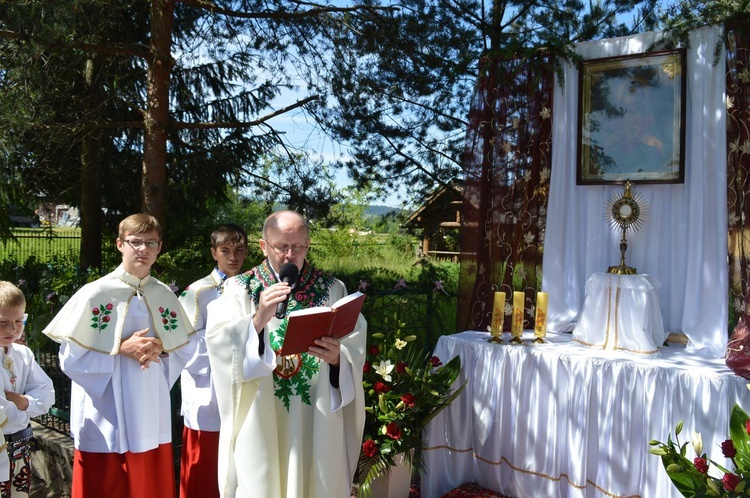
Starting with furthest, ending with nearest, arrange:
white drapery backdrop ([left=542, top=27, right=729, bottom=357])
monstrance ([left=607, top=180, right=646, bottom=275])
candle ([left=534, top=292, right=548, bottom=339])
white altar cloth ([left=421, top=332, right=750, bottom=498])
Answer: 1. monstrance ([left=607, top=180, right=646, bottom=275])
2. candle ([left=534, top=292, right=548, bottom=339])
3. white drapery backdrop ([left=542, top=27, right=729, bottom=357])
4. white altar cloth ([left=421, top=332, right=750, bottom=498])

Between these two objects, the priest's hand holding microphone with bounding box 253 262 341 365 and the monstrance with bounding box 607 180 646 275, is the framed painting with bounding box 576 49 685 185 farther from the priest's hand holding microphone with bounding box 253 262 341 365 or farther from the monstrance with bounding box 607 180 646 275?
the priest's hand holding microphone with bounding box 253 262 341 365

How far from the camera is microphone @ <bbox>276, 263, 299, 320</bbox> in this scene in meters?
2.84

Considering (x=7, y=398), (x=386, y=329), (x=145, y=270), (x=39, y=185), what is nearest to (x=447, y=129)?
(x=386, y=329)

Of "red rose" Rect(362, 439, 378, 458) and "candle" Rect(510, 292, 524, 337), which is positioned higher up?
"candle" Rect(510, 292, 524, 337)

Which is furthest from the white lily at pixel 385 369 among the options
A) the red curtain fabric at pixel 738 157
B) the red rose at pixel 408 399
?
the red curtain fabric at pixel 738 157

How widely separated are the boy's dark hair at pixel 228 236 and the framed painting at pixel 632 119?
2.50m

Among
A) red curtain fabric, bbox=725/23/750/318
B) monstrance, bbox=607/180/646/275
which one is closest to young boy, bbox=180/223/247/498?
monstrance, bbox=607/180/646/275

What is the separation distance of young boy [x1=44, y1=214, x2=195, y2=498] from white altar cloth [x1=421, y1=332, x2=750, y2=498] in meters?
1.93

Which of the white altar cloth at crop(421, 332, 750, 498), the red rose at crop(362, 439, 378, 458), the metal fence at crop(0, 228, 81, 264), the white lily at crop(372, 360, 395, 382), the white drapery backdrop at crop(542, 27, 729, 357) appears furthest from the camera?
the metal fence at crop(0, 228, 81, 264)

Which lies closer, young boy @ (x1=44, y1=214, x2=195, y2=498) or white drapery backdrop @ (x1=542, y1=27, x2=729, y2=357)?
young boy @ (x1=44, y1=214, x2=195, y2=498)

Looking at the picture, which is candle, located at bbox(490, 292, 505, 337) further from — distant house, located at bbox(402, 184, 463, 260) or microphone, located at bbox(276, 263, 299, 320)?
distant house, located at bbox(402, 184, 463, 260)

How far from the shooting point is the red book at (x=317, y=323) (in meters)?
2.76

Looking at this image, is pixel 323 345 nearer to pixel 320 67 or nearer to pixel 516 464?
pixel 516 464

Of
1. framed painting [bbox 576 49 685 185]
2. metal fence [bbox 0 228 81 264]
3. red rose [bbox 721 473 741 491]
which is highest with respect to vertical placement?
framed painting [bbox 576 49 685 185]
